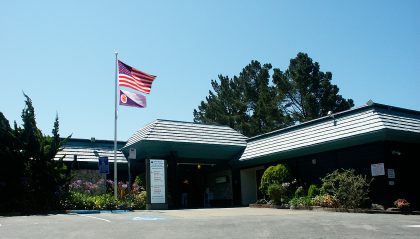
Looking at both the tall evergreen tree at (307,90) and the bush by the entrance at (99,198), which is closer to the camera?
the bush by the entrance at (99,198)

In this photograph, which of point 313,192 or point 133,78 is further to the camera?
point 133,78

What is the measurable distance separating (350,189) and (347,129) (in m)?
2.98

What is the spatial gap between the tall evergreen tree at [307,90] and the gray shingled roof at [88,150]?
871 inches

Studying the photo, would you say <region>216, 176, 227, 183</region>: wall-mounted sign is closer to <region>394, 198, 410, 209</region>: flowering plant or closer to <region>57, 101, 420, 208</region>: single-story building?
<region>57, 101, 420, 208</region>: single-story building

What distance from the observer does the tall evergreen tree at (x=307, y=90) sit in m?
43.8

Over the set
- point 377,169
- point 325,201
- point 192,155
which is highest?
point 192,155

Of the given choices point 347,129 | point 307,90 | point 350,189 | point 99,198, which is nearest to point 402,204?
point 350,189

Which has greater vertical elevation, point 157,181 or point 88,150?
point 88,150

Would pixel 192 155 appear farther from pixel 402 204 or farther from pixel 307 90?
pixel 307 90

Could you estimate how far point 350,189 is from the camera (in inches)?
738

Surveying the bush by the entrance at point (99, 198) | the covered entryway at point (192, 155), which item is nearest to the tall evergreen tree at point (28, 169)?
the bush by the entrance at point (99, 198)

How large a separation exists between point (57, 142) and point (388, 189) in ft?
49.3

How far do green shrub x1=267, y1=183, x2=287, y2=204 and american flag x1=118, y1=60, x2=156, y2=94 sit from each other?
8.01 m

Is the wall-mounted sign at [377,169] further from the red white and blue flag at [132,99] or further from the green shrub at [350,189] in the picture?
the red white and blue flag at [132,99]
